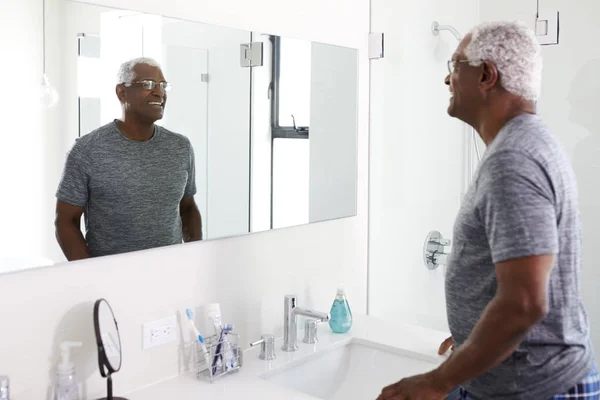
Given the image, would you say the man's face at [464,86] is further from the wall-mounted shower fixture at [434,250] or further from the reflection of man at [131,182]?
the wall-mounted shower fixture at [434,250]

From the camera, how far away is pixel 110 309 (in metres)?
1.47

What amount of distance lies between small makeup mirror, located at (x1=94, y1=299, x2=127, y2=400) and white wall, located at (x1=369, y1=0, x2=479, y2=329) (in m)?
1.13

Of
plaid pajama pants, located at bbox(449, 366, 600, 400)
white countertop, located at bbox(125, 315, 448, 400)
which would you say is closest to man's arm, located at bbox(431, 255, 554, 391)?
plaid pajama pants, located at bbox(449, 366, 600, 400)

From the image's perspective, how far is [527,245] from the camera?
1.13m

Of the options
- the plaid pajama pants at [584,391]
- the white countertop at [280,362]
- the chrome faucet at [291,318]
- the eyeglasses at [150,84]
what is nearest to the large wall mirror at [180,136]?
the eyeglasses at [150,84]

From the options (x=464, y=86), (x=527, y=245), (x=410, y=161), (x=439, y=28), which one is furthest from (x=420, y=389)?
(x=439, y=28)

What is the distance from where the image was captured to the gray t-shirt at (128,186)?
4.87 feet

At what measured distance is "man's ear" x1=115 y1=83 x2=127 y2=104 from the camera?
5.00 ft

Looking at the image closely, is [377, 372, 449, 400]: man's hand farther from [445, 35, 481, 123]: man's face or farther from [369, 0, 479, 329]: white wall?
[369, 0, 479, 329]: white wall

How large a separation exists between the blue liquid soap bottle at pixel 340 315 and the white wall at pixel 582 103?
0.74 meters

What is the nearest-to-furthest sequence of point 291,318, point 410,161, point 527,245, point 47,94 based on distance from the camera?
point 527,245, point 47,94, point 291,318, point 410,161

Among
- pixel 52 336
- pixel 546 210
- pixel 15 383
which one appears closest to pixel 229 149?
pixel 52 336

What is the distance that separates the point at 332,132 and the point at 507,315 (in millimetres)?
1169

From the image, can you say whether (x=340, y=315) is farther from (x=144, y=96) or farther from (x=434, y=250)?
(x=144, y=96)
